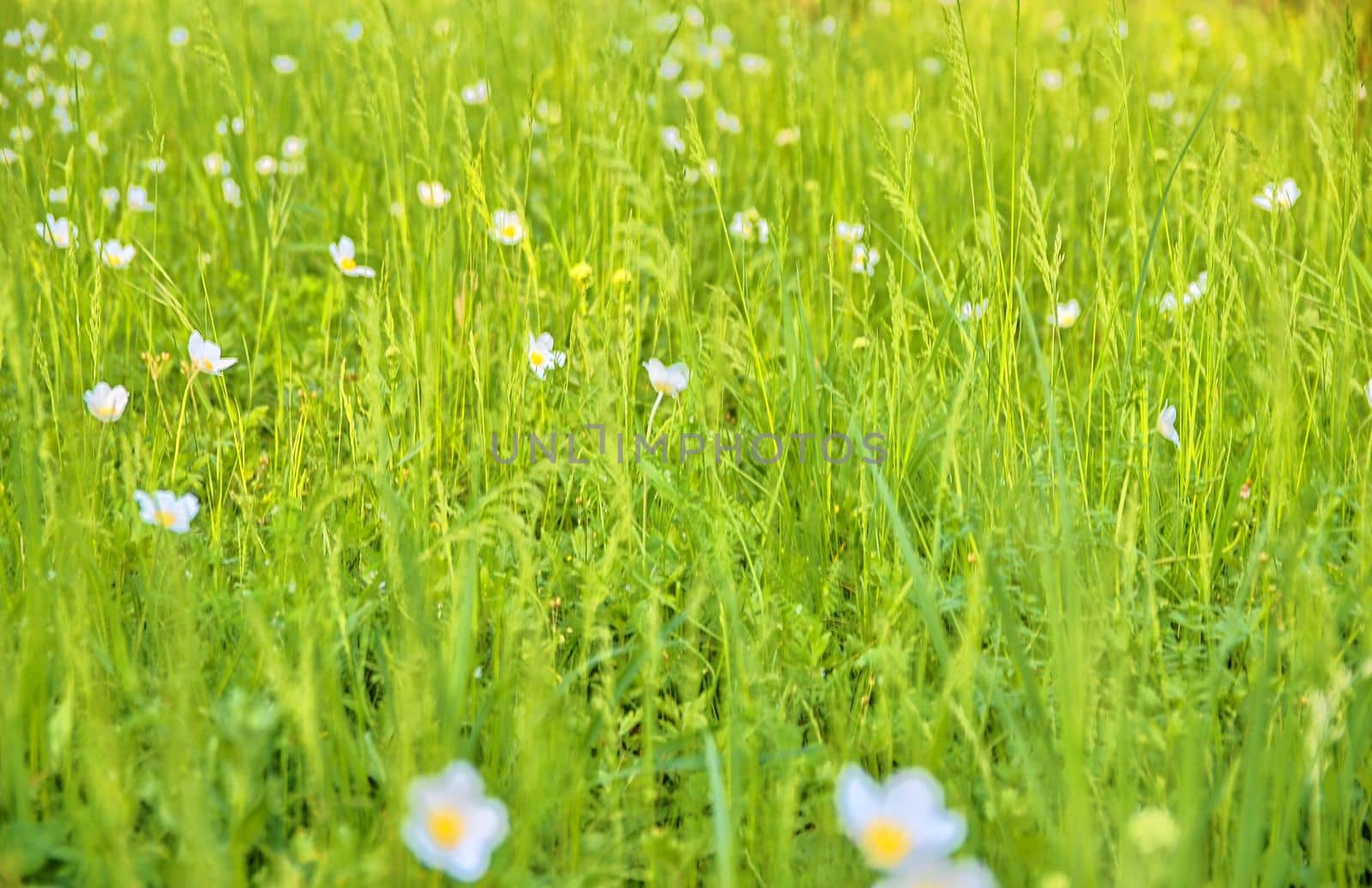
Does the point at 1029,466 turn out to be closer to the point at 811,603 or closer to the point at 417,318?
the point at 811,603

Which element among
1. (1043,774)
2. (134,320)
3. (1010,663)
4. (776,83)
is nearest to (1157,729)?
(1043,774)

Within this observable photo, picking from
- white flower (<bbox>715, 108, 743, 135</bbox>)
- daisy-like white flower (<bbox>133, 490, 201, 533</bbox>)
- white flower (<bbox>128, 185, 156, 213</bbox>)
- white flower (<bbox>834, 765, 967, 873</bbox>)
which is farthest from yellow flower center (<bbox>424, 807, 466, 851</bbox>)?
white flower (<bbox>715, 108, 743, 135</bbox>)

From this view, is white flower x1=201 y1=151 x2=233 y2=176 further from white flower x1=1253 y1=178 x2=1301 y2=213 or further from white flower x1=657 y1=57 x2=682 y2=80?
white flower x1=1253 y1=178 x2=1301 y2=213

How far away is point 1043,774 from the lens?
1.25m

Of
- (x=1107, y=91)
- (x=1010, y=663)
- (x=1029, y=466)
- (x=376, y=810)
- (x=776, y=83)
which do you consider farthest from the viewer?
(x=1107, y=91)

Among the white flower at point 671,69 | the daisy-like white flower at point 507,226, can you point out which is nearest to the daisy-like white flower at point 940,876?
the daisy-like white flower at point 507,226

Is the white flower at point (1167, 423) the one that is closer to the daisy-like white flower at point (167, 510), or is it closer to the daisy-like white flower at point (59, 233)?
the daisy-like white flower at point (167, 510)

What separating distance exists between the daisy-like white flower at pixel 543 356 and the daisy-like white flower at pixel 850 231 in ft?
1.91

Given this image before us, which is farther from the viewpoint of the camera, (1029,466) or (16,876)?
(1029,466)

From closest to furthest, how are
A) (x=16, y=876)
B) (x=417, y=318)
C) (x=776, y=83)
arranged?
(x=16, y=876) → (x=417, y=318) → (x=776, y=83)

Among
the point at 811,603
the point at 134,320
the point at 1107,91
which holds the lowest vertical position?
the point at 811,603

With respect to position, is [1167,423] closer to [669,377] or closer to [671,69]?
[669,377]

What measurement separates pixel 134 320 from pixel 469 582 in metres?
1.51

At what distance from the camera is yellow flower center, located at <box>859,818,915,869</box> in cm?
A: 97
